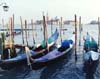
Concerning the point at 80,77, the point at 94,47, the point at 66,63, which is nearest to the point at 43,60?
the point at 80,77

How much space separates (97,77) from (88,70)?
0.76 m

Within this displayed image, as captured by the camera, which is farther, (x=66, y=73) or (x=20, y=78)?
(x=66, y=73)

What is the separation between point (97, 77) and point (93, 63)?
3.02ft

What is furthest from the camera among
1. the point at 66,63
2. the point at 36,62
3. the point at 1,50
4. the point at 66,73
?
the point at 66,63

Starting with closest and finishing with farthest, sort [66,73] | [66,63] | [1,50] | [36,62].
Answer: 1. [36,62]
2. [66,73]
3. [1,50]
4. [66,63]

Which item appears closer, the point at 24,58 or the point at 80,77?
the point at 80,77

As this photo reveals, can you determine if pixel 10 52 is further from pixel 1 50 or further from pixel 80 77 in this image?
pixel 80 77

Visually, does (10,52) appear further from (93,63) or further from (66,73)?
(93,63)

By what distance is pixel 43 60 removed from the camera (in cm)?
1836

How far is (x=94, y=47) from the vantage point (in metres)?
23.4

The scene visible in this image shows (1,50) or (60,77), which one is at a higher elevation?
(1,50)

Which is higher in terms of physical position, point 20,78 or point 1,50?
point 1,50

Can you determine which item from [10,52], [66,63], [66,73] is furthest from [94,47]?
[10,52]

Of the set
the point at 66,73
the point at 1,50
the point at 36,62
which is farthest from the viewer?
the point at 1,50
